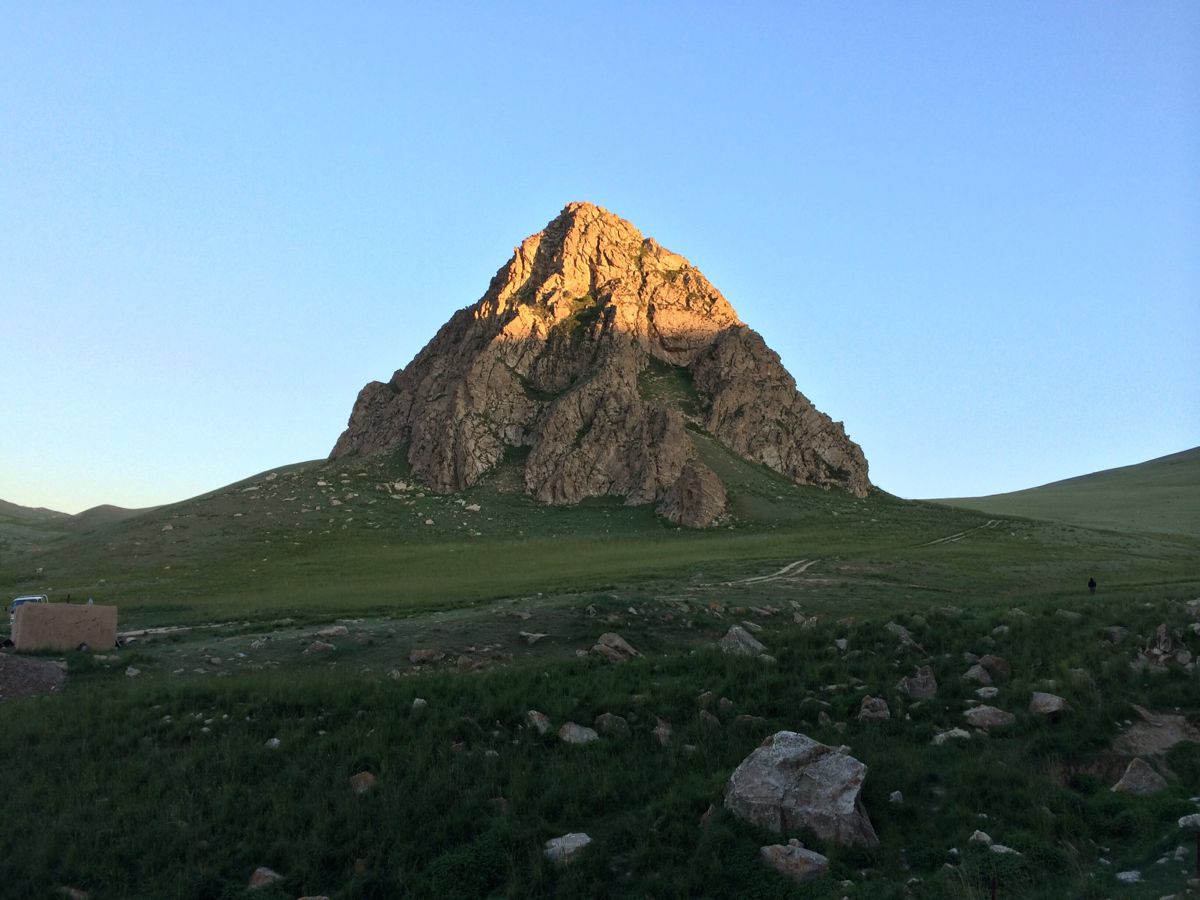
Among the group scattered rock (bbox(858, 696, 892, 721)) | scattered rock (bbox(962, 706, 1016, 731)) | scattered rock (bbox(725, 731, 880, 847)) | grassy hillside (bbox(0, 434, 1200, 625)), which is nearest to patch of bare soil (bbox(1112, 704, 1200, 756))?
scattered rock (bbox(962, 706, 1016, 731))

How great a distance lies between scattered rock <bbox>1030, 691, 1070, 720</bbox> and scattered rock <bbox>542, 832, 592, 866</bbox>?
896 cm

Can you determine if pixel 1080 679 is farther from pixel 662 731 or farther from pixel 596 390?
pixel 596 390

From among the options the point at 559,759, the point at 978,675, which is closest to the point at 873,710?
the point at 978,675

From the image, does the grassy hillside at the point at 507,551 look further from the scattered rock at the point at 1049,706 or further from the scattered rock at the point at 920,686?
the scattered rock at the point at 1049,706

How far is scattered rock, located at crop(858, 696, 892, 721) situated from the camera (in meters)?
15.2

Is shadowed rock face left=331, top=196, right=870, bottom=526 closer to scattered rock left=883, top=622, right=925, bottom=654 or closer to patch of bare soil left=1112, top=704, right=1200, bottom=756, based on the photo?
scattered rock left=883, top=622, right=925, bottom=654

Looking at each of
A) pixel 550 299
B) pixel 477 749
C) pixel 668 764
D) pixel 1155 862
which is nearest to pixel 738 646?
pixel 668 764

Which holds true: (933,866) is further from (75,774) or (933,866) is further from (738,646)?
(75,774)

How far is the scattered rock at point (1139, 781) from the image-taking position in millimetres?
12117

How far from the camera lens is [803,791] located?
12.0 m

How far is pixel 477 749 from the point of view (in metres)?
14.9

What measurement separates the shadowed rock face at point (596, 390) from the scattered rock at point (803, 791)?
74.9 m

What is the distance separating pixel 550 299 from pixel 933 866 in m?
123

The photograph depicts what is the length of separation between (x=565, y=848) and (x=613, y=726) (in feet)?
12.1
